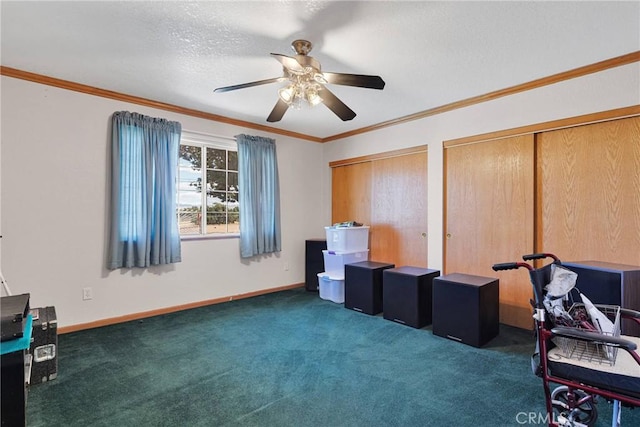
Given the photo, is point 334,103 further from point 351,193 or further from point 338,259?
point 351,193

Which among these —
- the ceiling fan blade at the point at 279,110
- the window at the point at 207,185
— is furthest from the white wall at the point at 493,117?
the ceiling fan blade at the point at 279,110

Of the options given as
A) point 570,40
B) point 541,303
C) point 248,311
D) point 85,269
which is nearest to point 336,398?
point 541,303

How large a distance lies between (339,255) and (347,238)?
0.25 metres

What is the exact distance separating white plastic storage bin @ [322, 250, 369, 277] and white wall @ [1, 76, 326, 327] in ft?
5.45

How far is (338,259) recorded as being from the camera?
4.31 meters

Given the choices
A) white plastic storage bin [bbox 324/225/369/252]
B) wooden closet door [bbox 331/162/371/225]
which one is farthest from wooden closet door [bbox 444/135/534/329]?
wooden closet door [bbox 331/162/371/225]

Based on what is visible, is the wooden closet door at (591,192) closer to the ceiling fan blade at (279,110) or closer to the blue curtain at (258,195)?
the ceiling fan blade at (279,110)

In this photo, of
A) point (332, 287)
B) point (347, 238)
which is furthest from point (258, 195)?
point (332, 287)

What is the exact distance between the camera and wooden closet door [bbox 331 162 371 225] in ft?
15.6

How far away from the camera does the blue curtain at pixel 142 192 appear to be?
3.29 meters

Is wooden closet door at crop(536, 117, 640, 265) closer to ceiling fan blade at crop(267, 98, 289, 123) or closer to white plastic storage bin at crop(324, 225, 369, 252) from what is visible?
white plastic storage bin at crop(324, 225, 369, 252)

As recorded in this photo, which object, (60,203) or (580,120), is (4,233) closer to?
(60,203)

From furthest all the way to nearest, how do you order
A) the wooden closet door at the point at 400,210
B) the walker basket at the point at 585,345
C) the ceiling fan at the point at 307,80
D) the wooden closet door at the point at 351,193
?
the wooden closet door at the point at 351,193, the wooden closet door at the point at 400,210, the ceiling fan at the point at 307,80, the walker basket at the point at 585,345

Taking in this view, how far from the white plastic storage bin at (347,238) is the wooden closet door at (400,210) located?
0.76 feet
